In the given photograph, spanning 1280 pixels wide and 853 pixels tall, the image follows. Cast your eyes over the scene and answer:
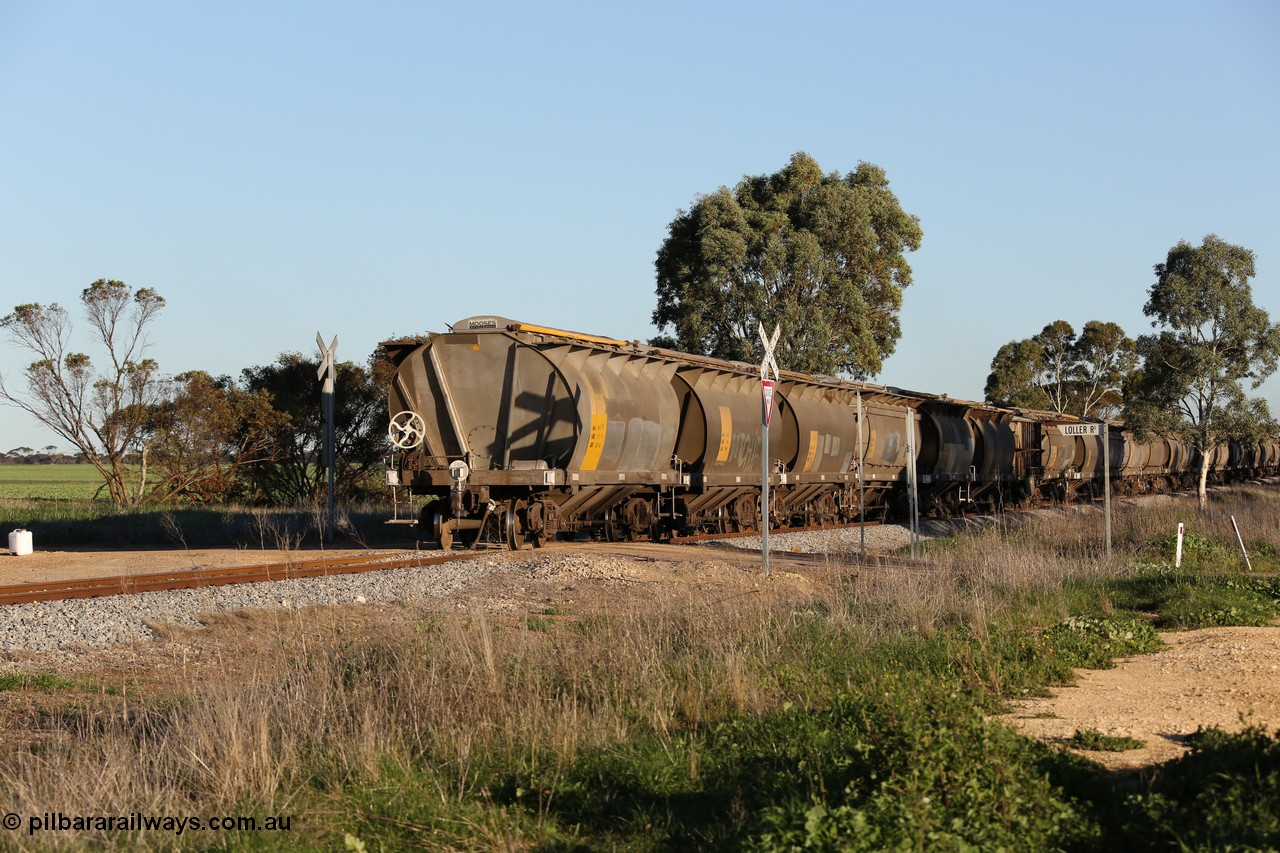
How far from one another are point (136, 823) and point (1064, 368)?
261ft

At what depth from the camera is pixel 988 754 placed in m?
5.53

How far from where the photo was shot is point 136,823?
18.3 ft

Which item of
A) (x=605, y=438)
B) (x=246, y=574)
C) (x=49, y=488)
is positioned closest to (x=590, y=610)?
(x=246, y=574)

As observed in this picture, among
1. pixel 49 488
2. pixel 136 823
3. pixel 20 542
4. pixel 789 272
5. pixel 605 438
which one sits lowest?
pixel 49 488

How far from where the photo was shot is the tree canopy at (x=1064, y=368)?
76875 millimetres

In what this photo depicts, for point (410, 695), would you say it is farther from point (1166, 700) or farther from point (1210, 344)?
point (1210, 344)

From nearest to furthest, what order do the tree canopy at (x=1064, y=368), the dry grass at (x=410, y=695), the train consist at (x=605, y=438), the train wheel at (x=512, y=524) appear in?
the dry grass at (x=410, y=695) → the train consist at (x=605, y=438) → the train wheel at (x=512, y=524) → the tree canopy at (x=1064, y=368)

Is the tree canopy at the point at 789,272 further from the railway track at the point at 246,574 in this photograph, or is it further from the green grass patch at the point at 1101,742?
the green grass patch at the point at 1101,742

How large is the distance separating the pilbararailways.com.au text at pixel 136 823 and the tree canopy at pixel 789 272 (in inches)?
1730

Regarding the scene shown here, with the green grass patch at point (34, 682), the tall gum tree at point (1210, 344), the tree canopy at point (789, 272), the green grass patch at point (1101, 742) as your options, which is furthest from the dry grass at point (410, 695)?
the tree canopy at point (789, 272)

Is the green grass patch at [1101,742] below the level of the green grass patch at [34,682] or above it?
above

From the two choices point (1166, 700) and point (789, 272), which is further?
point (789, 272)

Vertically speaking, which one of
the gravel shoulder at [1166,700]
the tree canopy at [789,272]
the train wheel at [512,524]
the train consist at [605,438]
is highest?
the tree canopy at [789,272]

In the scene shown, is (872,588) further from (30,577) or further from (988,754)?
(30,577)
